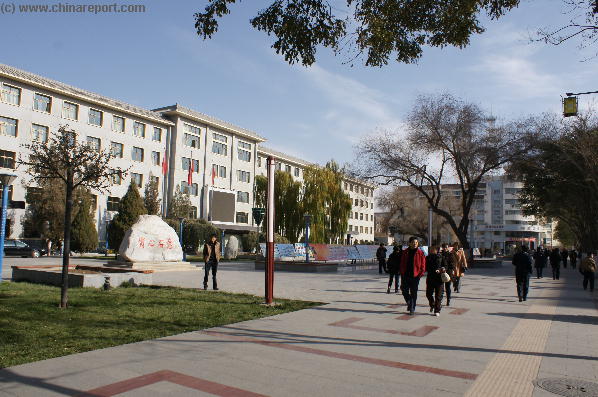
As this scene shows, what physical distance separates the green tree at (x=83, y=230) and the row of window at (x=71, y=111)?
1029 cm

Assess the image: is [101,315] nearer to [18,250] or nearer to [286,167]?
[18,250]

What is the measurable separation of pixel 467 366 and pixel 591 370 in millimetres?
1527

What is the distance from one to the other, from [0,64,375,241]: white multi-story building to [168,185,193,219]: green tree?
3.10 metres

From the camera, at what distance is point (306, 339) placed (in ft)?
24.6

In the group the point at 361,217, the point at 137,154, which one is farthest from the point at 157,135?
the point at 361,217

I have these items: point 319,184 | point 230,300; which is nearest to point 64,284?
point 230,300

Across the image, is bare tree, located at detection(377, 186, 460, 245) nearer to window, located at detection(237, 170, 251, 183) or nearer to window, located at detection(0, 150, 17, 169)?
window, located at detection(237, 170, 251, 183)

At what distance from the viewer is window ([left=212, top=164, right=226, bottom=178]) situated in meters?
62.4

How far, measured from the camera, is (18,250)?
34.1 metres

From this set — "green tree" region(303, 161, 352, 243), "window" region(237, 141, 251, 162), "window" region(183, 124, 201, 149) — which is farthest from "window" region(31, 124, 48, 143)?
"window" region(237, 141, 251, 162)

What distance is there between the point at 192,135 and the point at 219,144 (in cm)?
484

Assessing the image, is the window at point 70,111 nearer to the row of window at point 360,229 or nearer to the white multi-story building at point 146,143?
the white multi-story building at point 146,143

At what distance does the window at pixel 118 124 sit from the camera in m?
50.8

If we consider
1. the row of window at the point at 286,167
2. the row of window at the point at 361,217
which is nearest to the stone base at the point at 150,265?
the row of window at the point at 286,167
